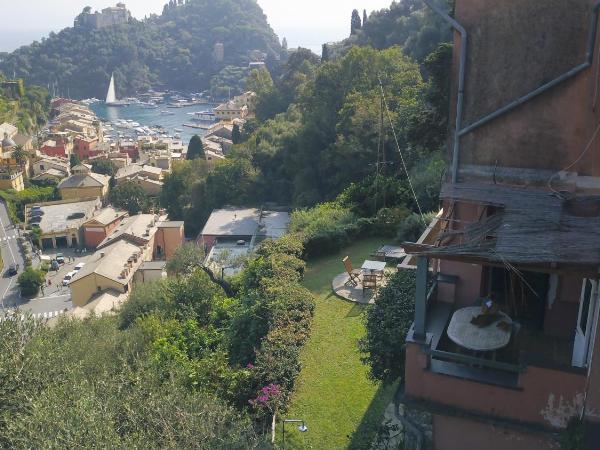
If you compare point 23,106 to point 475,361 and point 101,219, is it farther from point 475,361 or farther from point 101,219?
point 475,361

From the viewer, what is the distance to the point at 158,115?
129m

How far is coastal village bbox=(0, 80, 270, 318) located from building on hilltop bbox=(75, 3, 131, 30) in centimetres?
9231

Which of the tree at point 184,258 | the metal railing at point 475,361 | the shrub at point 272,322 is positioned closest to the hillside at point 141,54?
the tree at point 184,258

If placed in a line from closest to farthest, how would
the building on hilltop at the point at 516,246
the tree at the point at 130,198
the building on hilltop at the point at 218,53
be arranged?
the building on hilltop at the point at 516,246 < the tree at the point at 130,198 < the building on hilltop at the point at 218,53

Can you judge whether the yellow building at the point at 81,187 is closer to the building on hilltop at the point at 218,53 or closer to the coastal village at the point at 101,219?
the coastal village at the point at 101,219

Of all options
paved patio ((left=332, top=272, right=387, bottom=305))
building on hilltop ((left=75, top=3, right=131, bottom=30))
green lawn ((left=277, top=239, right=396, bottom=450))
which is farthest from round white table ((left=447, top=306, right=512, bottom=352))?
building on hilltop ((left=75, top=3, right=131, bottom=30))

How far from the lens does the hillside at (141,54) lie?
145125 millimetres

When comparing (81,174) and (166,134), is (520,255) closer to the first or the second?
(81,174)

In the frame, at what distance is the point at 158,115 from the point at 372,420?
127834 millimetres

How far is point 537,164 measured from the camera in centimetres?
677

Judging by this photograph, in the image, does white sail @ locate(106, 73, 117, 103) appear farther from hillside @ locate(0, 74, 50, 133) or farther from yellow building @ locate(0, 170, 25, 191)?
yellow building @ locate(0, 170, 25, 191)

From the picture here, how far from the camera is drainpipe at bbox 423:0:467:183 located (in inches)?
275

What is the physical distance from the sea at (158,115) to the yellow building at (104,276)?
66.6 meters

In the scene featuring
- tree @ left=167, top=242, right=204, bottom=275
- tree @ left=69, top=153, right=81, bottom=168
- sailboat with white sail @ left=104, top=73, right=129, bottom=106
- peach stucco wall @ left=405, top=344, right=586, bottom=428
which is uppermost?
peach stucco wall @ left=405, top=344, right=586, bottom=428
